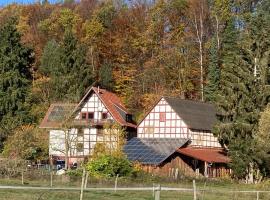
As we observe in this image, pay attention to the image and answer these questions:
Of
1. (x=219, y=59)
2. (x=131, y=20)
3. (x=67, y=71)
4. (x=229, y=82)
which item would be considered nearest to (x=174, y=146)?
(x=229, y=82)

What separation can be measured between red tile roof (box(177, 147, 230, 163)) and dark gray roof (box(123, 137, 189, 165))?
3.00 feet

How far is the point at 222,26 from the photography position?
3125 inches

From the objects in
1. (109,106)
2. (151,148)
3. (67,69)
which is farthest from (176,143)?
(67,69)

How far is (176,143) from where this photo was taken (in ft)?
190

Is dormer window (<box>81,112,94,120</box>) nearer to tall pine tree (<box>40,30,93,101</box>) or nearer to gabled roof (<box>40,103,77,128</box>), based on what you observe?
gabled roof (<box>40,103,77,128</box>)

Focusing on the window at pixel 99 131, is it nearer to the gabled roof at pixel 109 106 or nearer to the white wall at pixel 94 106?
the white wall at pixel 94 106

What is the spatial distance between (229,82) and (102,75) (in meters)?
30.5

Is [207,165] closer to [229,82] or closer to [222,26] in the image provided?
[229,82]

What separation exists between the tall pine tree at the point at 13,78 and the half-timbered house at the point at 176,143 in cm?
1688

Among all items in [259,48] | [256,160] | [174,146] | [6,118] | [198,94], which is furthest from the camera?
[198,94]

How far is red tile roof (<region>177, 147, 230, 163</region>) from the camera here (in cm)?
5544

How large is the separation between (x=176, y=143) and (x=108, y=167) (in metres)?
14.4

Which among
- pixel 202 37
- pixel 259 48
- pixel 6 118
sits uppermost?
pixel 202 37

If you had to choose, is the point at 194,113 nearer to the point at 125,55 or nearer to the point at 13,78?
the point at 125,55
